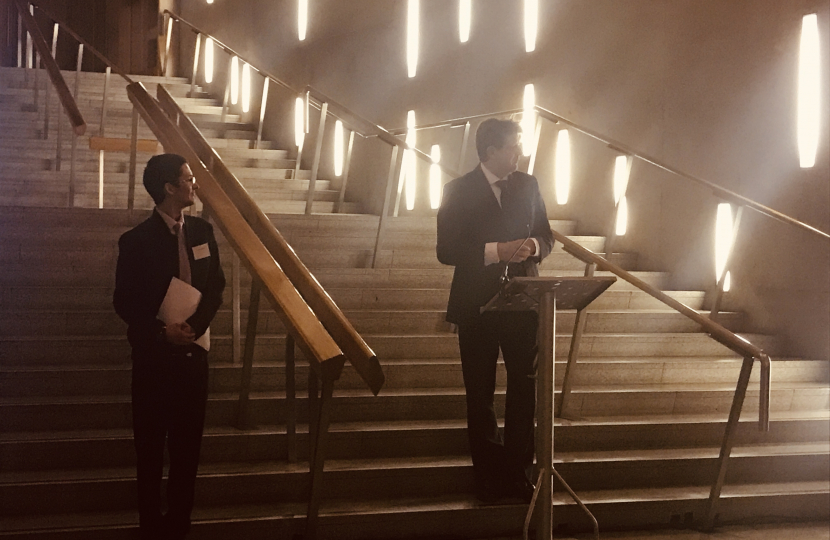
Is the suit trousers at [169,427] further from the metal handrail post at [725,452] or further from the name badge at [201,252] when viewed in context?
the metal handrail post at [725,452]

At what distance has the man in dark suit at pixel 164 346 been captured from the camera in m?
2.90

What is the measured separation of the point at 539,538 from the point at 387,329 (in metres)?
2.14

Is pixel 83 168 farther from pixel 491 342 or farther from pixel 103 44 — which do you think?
pixel 103 44

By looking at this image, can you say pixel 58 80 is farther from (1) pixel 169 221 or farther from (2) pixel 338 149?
(1) pixel 169 221

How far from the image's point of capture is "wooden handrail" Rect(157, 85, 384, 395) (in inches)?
116

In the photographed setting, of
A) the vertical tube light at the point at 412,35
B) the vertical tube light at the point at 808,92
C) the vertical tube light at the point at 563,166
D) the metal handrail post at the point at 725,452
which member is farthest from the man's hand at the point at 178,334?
the vertical tube light at the point at 412,35

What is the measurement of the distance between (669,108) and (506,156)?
3284 mm

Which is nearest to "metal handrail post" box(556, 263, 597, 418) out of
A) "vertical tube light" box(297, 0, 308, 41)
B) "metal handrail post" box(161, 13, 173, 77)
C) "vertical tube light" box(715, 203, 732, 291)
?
"vertical tube light" box(715, 203, 732, 291)

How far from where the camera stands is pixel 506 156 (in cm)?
358

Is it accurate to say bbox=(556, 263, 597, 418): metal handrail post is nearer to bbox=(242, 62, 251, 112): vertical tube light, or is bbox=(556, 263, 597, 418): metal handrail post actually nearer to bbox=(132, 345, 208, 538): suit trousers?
bbox=(132, 345, 208, 538): suit trousers

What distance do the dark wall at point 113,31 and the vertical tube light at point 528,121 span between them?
7201 mm

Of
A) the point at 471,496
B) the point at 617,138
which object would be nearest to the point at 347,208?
the point at 617,138

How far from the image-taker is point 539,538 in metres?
3.08

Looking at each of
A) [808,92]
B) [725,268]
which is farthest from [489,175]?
[808,92]
